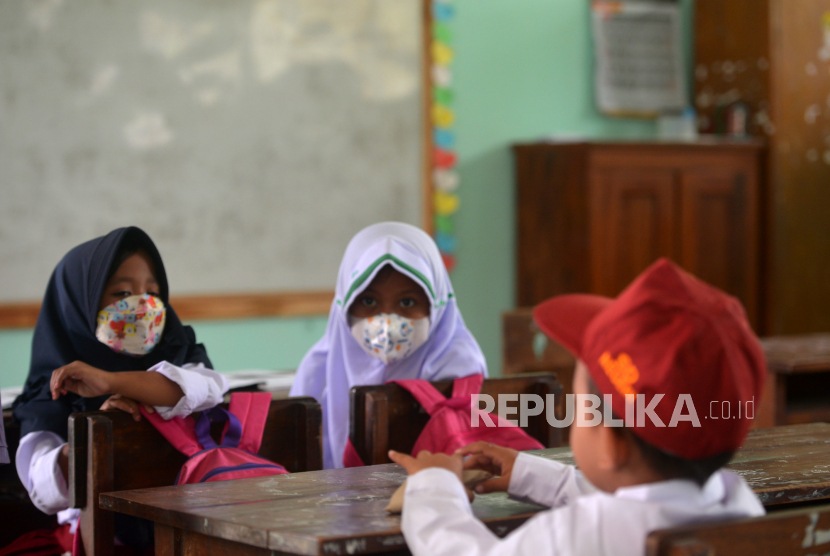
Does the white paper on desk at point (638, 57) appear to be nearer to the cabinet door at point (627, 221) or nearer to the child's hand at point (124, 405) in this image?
the cabinet door at point (627, 221)

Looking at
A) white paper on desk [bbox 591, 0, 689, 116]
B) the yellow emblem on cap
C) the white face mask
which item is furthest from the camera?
white paper on desk [bbox 591, 0, 689, 116]

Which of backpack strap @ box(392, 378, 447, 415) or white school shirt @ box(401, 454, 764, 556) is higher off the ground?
white school shirt @ box(401, 454, 764, 556)

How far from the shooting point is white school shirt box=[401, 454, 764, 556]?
3.01 feet

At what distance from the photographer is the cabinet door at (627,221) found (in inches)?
175

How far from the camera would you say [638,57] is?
5062mm

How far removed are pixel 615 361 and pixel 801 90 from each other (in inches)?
177

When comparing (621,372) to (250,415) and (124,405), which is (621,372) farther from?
(124,405)

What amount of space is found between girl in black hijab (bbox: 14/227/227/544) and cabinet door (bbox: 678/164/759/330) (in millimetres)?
3344

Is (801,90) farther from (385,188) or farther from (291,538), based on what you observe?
(291,538)

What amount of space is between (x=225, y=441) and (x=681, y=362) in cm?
92

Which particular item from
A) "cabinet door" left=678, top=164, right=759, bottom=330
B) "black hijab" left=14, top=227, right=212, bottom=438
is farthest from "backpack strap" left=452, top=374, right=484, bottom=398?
"cabinet door" left=678, top=164, right=759, bottom=330

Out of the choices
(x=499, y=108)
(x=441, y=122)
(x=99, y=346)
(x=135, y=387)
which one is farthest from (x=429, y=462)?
(x=499, y=108)

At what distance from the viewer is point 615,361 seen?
96 cm

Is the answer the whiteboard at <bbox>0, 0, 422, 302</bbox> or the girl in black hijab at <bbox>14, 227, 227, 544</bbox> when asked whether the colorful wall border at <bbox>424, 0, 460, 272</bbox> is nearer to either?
the whiteboard at <bbox>0, 0, 422, 302</bbox>
